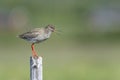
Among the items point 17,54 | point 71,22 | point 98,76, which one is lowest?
point 98,76

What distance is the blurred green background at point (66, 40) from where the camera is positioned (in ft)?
63.7

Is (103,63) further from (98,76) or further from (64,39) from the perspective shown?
(64,39)

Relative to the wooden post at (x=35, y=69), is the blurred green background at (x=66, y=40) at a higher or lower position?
higher

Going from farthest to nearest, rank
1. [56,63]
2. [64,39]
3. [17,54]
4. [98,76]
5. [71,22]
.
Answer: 1. [71,22]
2. [64,39]
3. [17,54]
4. [56,63]
5. [98,76]

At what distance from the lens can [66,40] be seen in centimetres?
3070

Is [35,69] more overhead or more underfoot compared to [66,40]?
more underfoot

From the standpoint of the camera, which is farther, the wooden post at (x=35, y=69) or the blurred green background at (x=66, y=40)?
the blurred green background at (x=66, y=40)

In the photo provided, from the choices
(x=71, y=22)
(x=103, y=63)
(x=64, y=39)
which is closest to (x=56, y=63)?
(x=103, y=63)

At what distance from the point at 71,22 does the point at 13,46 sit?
12.1 metres

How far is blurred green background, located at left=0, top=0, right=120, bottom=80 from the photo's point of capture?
19.4 m

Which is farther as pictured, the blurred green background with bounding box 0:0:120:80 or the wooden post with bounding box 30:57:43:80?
the blurred green background with bounding box 0:0:120:80

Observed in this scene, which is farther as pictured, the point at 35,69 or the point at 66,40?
the point at 66,40

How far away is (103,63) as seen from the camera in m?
21.1

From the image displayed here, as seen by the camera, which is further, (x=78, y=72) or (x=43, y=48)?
(x=43, y=48)
